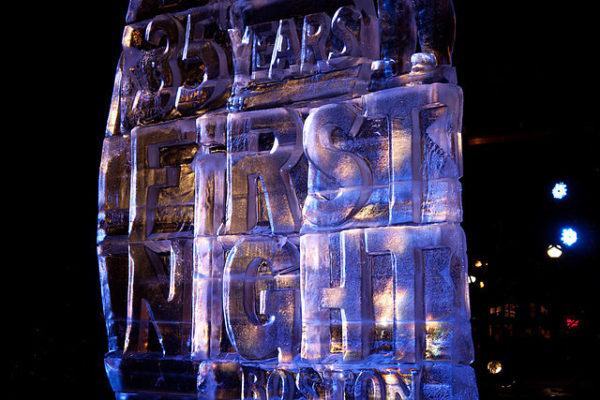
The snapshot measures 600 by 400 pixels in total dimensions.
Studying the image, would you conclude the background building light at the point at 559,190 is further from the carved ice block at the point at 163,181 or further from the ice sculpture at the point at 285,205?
the carved ice block at the point at 163,181

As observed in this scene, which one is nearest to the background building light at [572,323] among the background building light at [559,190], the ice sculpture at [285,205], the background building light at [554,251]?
the background building light at [554,251]

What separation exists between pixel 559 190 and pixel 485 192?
793 millimetres

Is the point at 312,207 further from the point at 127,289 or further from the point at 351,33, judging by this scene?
the point at 127,289

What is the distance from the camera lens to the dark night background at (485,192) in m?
4.99

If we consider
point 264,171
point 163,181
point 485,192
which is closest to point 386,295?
point 264,171

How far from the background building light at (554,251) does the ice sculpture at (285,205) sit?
18.6 feet

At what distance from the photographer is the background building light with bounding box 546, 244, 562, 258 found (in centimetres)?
811

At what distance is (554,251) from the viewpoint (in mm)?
8117

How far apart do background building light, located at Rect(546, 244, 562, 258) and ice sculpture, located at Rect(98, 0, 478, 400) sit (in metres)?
5.67

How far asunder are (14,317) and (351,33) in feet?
10.5

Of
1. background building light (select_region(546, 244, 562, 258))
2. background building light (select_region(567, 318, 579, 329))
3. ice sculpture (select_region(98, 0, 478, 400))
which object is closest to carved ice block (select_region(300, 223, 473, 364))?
ice sculpture (select_region(98, 0, 478, 400))

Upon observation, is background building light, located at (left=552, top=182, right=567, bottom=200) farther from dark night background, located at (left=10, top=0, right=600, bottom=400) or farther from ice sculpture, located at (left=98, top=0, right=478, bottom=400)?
ice sculpture, located at (left=98, top=0, right=478, bottom=400)

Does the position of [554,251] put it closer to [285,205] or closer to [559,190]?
[559,190]

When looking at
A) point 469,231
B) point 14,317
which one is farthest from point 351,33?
point 469,231
